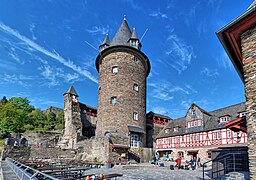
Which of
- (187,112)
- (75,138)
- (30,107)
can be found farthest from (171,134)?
(30,107)

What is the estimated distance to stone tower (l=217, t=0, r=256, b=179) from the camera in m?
4.37

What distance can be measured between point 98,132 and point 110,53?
31.2 ft

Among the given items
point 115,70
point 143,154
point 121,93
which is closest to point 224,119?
point 143,154

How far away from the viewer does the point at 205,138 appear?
21.4 metres

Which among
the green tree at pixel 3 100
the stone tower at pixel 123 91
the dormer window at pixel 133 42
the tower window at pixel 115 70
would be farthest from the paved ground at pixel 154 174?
the green tree at pixel 3 100

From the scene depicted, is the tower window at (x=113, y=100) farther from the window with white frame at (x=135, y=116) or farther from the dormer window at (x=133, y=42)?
the dormer window at (x=133, y=42)

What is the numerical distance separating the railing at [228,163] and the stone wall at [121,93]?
13.8 meters

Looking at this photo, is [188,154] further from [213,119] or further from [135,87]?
[135,87]

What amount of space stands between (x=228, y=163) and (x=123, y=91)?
15.3 metres

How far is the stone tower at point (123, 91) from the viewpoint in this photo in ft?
71.2

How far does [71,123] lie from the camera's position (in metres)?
28.6

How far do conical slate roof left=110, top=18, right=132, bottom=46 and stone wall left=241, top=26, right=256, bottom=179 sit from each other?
20.3m

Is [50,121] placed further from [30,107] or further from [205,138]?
[205,138]

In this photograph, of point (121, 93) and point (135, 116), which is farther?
point (135, 116)
